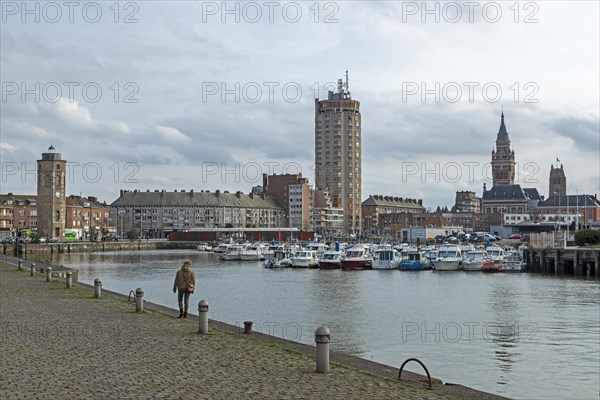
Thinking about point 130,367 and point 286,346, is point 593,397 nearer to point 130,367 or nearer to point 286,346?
point 286,346

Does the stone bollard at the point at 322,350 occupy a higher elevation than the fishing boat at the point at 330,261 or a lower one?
higher

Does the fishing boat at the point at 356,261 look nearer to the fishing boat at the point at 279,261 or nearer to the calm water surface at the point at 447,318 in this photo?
the fishing boat at the point at 279,261

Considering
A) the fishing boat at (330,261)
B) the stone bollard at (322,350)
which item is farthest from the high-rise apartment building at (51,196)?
the stone bollard at (322,350)

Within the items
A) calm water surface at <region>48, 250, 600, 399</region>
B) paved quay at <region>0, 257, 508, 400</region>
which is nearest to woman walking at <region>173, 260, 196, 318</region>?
paved quay at <region>0, 257, 508, 400</region>

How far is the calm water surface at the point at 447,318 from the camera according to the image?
87.9ft

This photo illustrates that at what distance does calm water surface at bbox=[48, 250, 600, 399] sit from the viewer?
87.9 ft

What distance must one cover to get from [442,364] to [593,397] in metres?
5.82

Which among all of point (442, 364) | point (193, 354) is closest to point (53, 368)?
point (193, 354)

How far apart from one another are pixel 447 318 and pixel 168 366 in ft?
95.3

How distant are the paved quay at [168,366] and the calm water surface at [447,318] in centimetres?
823

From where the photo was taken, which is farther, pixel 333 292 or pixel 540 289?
pixel 540 289

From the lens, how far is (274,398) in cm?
1377

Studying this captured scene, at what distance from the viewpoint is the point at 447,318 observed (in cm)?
4331

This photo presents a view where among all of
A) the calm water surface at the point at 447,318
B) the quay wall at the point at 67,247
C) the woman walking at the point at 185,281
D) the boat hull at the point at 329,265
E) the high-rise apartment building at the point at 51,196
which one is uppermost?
the high-rise apartment building at the point at 51,196
